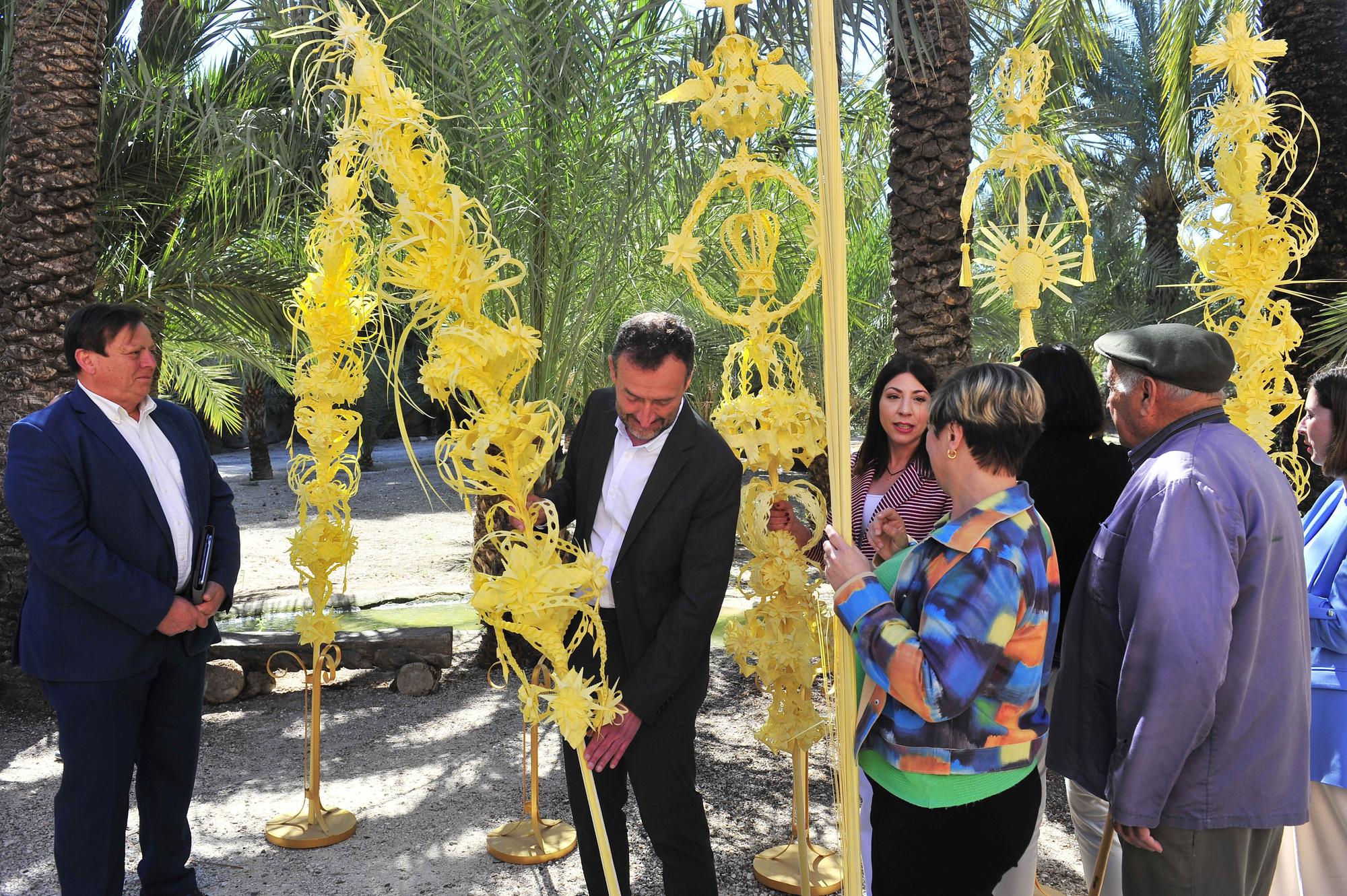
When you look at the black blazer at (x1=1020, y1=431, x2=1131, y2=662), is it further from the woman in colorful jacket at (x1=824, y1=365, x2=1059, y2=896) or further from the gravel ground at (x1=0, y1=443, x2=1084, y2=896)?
the gravel ground at (x1=0, y1=443, x2=1084, y2=896)

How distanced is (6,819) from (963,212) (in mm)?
4278

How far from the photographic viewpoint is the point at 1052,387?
2592 millimetres

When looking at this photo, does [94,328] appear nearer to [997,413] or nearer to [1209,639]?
[997,413]

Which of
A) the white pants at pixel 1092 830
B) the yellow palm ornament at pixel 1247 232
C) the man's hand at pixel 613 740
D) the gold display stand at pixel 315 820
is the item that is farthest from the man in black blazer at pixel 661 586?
the yellow palm ornament at pixel 1247 232

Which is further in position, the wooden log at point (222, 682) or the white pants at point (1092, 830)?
the wooden log at point (222, 682)

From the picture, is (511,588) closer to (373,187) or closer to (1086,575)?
(1086,575)

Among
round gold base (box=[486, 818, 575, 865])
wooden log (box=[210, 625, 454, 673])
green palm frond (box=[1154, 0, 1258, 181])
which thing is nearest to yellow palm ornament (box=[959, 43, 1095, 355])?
round gold base (box=[486, 818, 575, 865])

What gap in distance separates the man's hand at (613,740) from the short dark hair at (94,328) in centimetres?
194

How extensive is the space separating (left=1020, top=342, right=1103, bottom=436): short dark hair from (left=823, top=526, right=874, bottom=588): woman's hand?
1.01 m

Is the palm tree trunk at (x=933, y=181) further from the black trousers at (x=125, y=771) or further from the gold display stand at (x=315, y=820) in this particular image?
the black trousers at (x=125, y=771)

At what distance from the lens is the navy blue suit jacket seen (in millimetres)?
2820

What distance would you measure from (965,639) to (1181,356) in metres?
0.83

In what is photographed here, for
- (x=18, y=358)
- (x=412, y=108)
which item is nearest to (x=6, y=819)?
(x=18, y=358)

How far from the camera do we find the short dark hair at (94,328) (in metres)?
2.94
